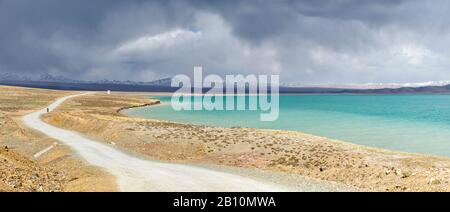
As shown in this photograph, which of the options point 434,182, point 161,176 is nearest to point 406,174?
point 434,182

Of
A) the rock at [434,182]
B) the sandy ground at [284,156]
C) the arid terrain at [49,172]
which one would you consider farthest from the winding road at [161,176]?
the rock at [434,182]

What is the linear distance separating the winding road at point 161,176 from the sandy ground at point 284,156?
410 centimetres

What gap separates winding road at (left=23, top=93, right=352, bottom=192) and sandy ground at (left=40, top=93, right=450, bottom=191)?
13.5ft

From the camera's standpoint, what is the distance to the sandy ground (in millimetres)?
29328

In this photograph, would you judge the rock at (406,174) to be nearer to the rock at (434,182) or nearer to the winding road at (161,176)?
the rock at (434,182)

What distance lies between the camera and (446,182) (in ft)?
87.0

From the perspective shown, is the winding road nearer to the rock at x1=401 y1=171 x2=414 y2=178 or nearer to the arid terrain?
the arid terrain

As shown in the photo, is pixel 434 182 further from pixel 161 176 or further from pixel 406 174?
pixel 161 176

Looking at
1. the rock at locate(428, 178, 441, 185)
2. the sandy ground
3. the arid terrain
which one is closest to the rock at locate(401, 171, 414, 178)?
the sandy ground

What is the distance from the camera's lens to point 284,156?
3938cm

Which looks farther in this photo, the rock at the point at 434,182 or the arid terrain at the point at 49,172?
the rock at the point at 434,182

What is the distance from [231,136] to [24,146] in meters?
25.2

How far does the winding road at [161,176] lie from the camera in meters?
25.4

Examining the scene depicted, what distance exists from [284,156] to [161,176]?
14.9 m
